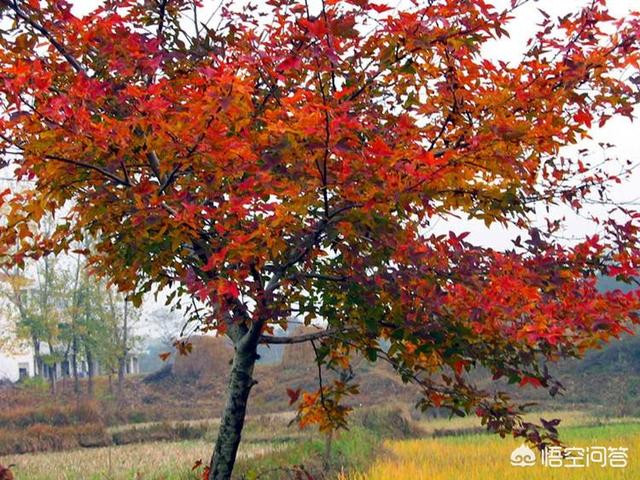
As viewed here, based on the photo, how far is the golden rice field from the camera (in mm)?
9055

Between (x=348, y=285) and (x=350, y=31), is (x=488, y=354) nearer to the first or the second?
(x=348, y=285)

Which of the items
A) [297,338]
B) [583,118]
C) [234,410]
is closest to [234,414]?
[234,410]

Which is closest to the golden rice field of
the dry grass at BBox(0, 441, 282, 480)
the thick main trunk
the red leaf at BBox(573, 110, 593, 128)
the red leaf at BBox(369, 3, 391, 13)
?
the dry grass at BBox(0, 441, 282, 480)

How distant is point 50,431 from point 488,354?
1686 cm

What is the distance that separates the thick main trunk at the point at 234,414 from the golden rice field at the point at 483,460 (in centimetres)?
A: 315

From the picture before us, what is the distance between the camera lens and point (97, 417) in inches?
867

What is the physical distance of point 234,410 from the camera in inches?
219

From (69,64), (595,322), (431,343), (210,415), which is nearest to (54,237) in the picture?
(69,64)

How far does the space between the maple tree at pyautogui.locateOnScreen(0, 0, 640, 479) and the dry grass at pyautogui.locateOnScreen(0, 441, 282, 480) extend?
5.79 m

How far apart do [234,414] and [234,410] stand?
0.03 m

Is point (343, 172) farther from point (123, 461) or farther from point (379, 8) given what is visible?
point (123, 461)

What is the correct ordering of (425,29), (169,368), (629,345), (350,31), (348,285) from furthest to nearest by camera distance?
1. (169,368)
2. (629,345)
3. (348,285)
4. (425,29)
5. (350,31)

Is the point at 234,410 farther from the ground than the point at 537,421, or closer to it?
farther from the ground

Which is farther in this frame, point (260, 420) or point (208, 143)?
point (260, 420)
